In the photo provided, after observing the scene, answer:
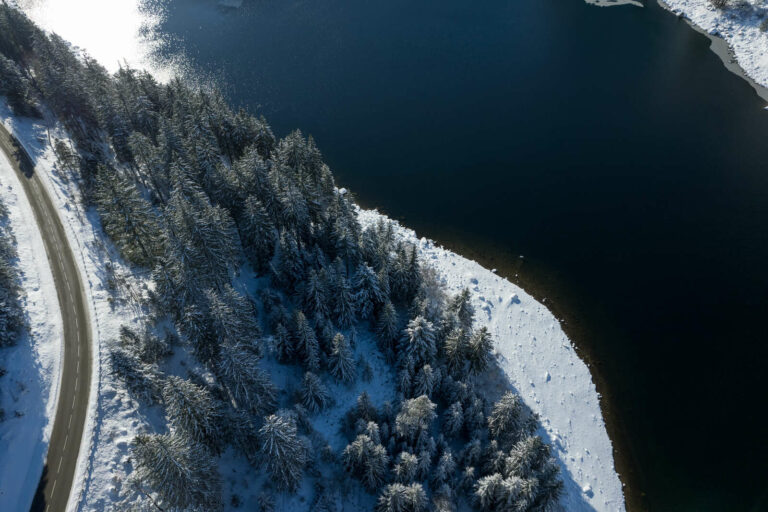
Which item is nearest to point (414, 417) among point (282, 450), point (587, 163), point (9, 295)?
point (282, 450)

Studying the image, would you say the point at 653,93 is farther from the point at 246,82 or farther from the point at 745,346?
the point at 246,82

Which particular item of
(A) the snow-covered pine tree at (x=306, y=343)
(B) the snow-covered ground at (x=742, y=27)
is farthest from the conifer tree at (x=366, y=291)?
(B) the snow-covered ground at (x=742, y=27)

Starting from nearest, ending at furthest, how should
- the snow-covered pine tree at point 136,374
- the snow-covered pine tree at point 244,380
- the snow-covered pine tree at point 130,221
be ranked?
1. the snow-covered pine tree at point 244,380
2. the snow-covered pine tree at point 136,374
3. the snow-covered pine tree at point 130,221

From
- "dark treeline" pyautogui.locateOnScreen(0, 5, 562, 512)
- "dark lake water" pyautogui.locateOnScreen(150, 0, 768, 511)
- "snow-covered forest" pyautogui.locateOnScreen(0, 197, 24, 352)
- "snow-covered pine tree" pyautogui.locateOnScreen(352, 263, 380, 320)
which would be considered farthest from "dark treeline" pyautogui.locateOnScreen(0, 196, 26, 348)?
"dark lake water" pyautogui.locateOnScreen(150, 0, 768, 511)

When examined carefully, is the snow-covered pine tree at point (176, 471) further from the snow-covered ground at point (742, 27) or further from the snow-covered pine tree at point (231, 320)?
the snow-covered ground at point (742, 27)

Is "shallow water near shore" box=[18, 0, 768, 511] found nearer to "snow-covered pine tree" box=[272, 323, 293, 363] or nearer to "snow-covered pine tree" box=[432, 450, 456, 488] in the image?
"snow-covered pine tree" box=[432, 450, 456, 488]
